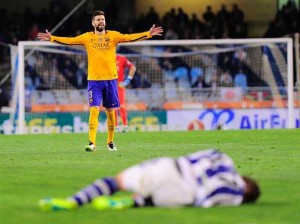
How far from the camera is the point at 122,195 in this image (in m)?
9.41

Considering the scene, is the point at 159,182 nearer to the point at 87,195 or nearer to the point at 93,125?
the point at 87,195

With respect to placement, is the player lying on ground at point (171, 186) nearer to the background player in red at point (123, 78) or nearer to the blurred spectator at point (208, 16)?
the background player in red at point (123, 78)

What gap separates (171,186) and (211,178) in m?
0.37

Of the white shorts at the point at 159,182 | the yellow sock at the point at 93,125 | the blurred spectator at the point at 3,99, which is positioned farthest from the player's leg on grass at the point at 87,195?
the blurred spectator at the point at 3,99

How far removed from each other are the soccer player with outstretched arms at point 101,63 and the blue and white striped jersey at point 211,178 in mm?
8270

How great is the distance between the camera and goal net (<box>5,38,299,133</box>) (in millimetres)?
27328

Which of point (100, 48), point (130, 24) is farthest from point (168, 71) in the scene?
point (100, 48)

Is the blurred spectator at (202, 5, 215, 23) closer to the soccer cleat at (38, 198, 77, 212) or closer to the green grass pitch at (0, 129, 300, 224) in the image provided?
the green grass pitch at (0, 129, 300, 224)

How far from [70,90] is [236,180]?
1990 centimetres

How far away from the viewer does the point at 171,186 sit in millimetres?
7902

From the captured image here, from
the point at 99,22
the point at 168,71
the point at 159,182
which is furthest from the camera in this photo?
the point at 168,71

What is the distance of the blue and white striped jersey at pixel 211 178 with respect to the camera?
8.04m

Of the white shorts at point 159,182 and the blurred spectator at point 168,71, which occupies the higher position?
the blurred spectator at point 168,71

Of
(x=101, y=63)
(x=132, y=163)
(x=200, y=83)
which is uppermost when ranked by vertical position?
(x=101, y=63)
